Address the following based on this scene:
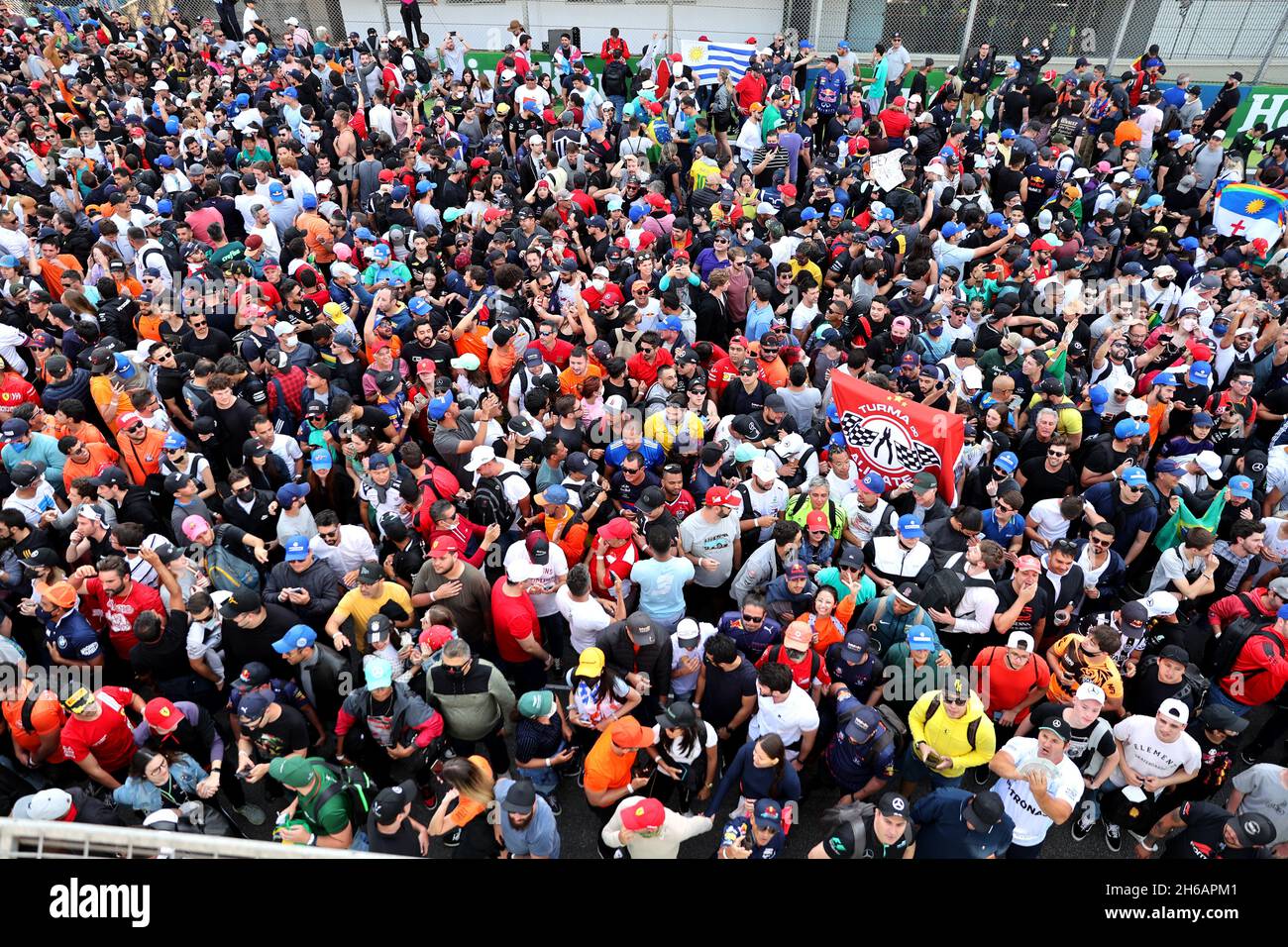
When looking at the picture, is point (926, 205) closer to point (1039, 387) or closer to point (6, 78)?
point (1039, 387)

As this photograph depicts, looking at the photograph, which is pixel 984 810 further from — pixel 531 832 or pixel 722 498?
pixel 722 498

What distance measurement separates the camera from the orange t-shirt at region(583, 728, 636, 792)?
476cm

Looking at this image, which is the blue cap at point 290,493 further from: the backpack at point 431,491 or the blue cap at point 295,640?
the blue cap at point 295,640

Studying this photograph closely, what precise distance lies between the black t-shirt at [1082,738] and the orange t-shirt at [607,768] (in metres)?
2.43

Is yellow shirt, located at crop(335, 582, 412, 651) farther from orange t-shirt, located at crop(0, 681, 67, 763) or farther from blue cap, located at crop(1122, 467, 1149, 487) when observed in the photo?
blue cap, located at crop(1122, 467, 1149, 487)

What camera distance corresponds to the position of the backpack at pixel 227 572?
5.74 m

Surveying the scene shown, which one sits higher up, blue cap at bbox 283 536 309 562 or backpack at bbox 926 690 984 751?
blue cap at bbox 283 536 309 562

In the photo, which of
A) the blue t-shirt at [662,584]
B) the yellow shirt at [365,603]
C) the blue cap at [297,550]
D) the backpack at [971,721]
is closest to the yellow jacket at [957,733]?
the backpack at [971,721]

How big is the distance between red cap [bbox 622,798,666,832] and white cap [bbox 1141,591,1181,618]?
12.4ft

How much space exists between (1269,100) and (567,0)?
15.1 meters

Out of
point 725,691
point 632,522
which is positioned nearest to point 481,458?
→ point 632,522

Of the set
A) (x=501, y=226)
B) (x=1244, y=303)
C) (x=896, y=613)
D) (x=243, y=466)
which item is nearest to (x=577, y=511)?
(x=896, y=613)

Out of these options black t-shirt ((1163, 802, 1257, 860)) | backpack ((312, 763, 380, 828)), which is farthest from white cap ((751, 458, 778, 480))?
backpack ((312, 763, 380, 828))
